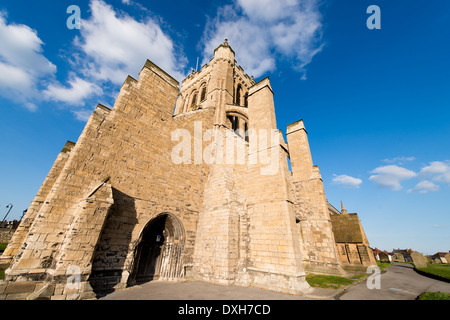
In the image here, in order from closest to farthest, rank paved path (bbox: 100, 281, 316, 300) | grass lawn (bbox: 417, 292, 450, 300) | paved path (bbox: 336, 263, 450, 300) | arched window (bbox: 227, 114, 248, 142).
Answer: grass lawn (bbox: 417, 292, 450, 300) → paved path (bbox: 100, 281, 316, 300) → paved path (bbox: 336, 263, 450, 300) → arched window (bbox: 227, 114, 248, 142)

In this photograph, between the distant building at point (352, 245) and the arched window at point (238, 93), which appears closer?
the distant building at point (352, 245)

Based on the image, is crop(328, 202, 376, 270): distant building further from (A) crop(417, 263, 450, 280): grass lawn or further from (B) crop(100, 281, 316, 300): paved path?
(B) crop(100, 281, 316, 300): paved path

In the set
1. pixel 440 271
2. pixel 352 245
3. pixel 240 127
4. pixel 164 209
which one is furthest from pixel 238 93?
pixel 440 271

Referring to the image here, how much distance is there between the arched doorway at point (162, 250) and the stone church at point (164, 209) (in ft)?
0.15

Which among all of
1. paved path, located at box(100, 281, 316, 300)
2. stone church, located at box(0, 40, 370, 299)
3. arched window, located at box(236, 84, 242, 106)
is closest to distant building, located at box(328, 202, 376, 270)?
stone church, located at box(0, 40, 370, 299)

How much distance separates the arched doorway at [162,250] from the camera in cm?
725

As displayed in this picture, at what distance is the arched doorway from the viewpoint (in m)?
7.25

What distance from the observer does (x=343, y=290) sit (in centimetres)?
613

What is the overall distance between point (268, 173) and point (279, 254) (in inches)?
141

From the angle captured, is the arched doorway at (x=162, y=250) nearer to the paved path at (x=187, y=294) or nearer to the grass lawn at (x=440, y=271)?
the paved path at (x=187, y=294)

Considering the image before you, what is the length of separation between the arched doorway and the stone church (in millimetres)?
46

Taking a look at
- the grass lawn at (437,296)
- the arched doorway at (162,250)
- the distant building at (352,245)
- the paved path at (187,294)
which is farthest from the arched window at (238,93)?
the grass lawn at (437,296)
